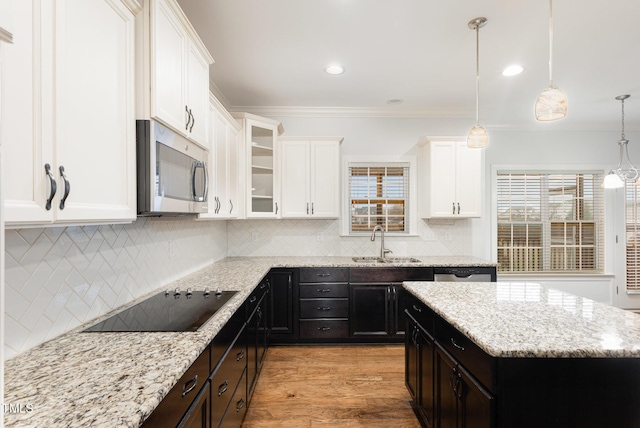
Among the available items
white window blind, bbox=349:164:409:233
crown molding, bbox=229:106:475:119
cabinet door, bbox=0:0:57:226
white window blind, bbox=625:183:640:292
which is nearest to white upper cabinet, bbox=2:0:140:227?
cabinet door, bbox=0:0:57:226

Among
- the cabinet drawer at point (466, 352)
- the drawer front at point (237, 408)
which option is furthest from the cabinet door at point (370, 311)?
the cabinet drawer at point (466, 352)

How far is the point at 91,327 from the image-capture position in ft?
4.87

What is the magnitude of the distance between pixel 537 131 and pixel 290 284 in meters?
4.10

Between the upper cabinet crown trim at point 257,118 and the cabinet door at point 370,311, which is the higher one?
the upper cabinet crown trim at point 257,118

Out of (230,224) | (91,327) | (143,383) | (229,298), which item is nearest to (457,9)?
(229,298)

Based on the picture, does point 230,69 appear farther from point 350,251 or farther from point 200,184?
point 350,251

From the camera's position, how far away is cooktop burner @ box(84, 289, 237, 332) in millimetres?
1492

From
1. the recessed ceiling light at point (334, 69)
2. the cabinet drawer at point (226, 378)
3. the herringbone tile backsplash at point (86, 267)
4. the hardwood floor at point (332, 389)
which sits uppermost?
the recessed ceiling light at point (334, 69)

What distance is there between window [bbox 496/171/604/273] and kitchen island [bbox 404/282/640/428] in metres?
3.32

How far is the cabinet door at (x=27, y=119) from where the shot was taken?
827 millimetres

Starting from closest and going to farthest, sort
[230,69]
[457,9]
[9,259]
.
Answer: [9,259], [457,9], [230,69]

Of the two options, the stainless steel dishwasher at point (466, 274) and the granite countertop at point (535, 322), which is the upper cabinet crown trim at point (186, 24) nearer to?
the granite countertop at point (535, 322)

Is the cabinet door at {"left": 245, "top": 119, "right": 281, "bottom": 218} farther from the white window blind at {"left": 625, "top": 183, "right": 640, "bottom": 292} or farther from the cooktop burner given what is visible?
the white window blind at {"left": 625, "top": 183, "right": 640, "bottom": 292}

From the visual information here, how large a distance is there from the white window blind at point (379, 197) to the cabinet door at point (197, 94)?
2.46 metres
